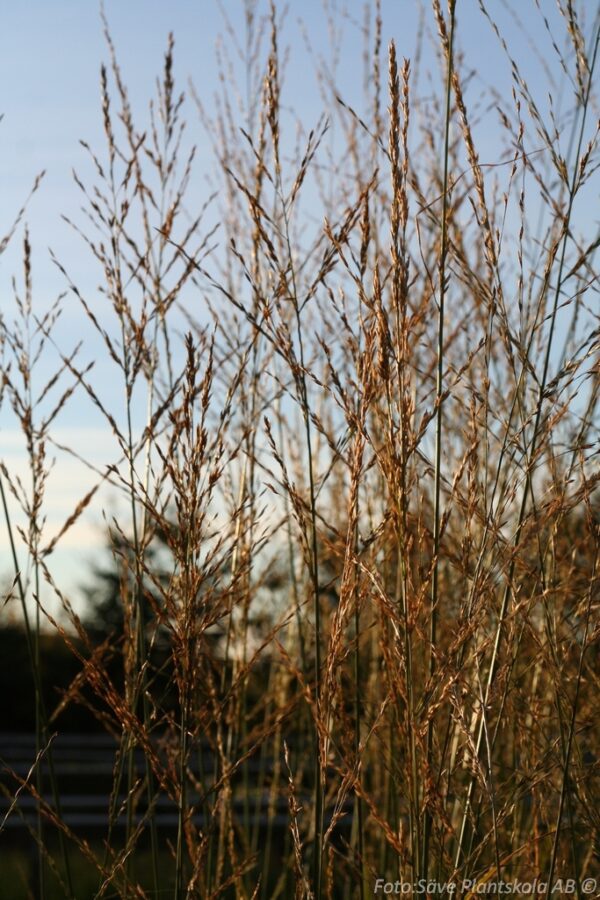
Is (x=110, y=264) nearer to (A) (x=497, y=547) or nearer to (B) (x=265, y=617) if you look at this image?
(A) (x=497, y=547)

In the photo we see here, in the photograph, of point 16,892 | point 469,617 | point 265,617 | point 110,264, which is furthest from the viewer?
point 16,892

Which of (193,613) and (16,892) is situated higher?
(193,613)

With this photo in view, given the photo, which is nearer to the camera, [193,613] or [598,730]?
[193,613]

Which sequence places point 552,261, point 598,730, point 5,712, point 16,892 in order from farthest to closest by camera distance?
point 5,712, point 16,892, point 598,730, point 552,261

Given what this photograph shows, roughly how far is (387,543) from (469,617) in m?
0.77

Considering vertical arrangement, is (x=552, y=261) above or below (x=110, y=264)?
below

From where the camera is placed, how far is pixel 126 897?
1.70 m

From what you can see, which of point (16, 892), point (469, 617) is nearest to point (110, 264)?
point (469, 617)

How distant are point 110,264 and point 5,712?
11.5 meters

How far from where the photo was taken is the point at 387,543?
2.28 metres

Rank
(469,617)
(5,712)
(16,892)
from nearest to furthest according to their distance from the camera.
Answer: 1. (469,617)
2. (16,892)
3. (5,712)

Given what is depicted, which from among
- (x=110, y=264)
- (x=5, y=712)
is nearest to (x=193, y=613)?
(x=110, y=264)

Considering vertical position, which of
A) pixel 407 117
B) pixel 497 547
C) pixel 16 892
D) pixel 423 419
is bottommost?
pixel 16 892

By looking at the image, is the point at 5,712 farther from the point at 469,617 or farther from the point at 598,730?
the point at 469,617
